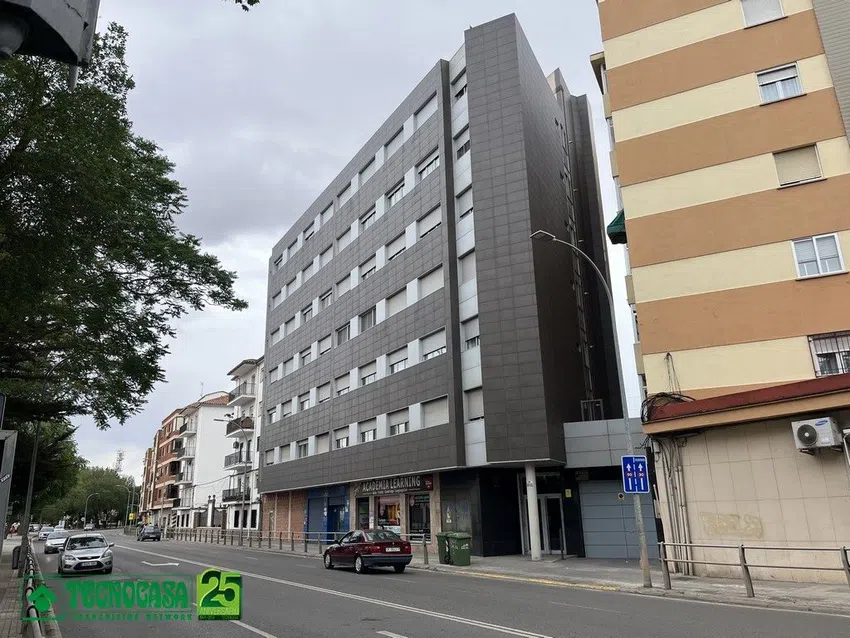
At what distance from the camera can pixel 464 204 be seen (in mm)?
28781

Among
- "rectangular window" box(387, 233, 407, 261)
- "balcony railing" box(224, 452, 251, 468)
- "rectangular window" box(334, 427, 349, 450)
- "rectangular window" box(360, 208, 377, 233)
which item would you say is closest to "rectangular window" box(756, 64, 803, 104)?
"rectangular window" box(387, 233, 407, 261)

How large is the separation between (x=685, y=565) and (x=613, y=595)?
3.97 meters

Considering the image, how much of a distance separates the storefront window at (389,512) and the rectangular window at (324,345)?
37.5ft

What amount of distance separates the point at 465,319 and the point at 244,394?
130 ft

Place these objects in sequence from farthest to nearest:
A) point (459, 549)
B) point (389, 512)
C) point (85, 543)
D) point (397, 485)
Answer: point (389, 512)
point (397, 485)
point (459, 549)
point (85, 543)

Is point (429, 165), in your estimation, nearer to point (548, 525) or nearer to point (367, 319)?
point (367, 319)

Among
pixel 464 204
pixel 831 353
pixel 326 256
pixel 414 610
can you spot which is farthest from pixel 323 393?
pixel 831 353

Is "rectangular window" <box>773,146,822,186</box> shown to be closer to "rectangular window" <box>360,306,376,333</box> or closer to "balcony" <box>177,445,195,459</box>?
"rectangular window" <box>360,306,376,333</box>

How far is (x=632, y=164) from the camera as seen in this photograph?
20125mm

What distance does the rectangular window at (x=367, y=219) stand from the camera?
121 feet

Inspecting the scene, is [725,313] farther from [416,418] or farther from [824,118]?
[416,418]

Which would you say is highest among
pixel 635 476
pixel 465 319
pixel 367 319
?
pixel 367 319

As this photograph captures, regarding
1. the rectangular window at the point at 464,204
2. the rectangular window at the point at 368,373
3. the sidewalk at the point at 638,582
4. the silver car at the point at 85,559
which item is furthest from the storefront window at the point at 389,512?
the rectangular window at the point at 464,204

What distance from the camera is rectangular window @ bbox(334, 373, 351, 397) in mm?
36697
